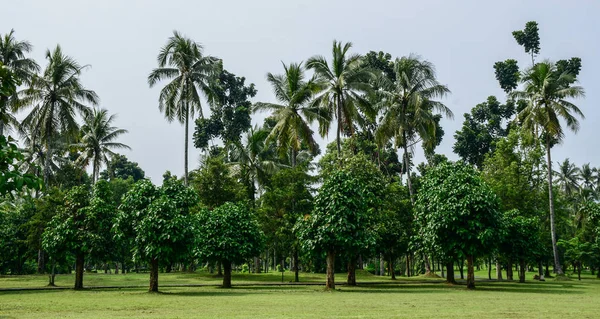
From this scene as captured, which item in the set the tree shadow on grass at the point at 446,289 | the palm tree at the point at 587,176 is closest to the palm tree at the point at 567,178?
the palm tree at the point at 587,176

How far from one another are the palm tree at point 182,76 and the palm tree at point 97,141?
18623 millimetres

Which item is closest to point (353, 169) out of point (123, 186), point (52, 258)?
point (52, 258)

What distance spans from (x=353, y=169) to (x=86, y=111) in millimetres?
28261

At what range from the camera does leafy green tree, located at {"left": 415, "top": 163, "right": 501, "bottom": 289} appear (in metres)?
35.0

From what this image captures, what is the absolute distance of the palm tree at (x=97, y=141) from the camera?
67.2m

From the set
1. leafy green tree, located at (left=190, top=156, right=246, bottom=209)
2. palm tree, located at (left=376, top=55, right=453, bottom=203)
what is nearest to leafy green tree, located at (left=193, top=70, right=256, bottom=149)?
leafy green tree, located at (left=190, top=156, right=246, bottom=209)

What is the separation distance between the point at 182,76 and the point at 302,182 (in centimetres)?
1541

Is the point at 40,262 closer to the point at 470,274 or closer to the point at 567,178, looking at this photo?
the point at 470,274

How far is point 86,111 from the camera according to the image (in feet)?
183

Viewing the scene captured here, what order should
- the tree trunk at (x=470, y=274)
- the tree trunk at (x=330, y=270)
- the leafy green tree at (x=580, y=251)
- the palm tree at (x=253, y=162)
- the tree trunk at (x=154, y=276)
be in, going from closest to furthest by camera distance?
the tree trunk at (x=154, y=276) → the tree trunk at (x=330, y=270) → the tree trunk at (x=470, y=274) → the palm tree at (x=253, y=162) → the leafy green tree at (x=580, y=251)

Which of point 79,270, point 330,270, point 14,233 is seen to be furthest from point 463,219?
point 14,233

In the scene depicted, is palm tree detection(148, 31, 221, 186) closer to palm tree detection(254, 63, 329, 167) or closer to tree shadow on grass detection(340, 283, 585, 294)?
palm tree detection(254, 63, 329, 167)

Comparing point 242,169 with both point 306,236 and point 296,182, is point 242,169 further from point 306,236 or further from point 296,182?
point 306,236

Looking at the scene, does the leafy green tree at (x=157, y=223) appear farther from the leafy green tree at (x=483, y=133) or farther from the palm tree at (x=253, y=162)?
the leafy green tree at (x=483, y=133)
